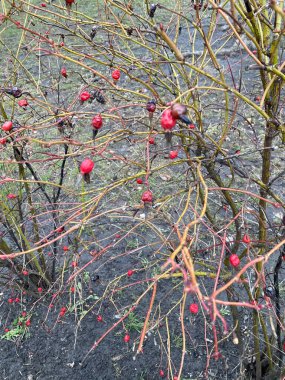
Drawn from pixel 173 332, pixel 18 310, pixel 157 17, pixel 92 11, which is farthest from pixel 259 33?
pixel 92 11

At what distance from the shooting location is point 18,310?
2.78 m

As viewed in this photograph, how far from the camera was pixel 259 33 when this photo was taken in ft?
5.03

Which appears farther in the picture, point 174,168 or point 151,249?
point 174,168

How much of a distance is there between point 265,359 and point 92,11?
7347 millimetres

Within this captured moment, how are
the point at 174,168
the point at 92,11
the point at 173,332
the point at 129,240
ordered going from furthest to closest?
the point at 92,11 → the point at 174,168 → the point at 129,240 → the point at 173,332

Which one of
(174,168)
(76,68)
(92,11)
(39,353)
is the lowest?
(39,353)

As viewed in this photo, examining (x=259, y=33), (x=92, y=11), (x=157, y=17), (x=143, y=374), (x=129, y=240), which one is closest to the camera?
(x=259, y=33)

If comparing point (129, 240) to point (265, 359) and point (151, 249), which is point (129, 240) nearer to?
point (151, 249)

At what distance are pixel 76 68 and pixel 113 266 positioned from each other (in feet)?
12.9

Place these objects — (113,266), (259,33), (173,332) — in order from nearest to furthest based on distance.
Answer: (259,33), (173,332), (113,266)

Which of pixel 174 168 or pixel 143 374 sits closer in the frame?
pixel 143 374

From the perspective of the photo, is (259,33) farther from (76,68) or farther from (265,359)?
(76,68)

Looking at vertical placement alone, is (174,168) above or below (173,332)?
above

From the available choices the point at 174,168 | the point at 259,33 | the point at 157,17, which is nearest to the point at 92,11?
the point at 157,17
